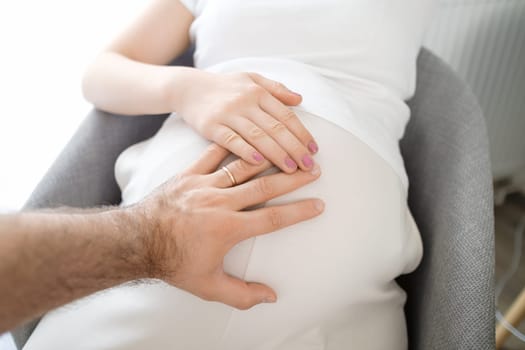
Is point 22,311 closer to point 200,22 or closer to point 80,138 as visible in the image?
point 80,138

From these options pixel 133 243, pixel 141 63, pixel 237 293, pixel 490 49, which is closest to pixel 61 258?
pixel 133 243

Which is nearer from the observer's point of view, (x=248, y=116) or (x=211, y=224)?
(x=211, y=224)

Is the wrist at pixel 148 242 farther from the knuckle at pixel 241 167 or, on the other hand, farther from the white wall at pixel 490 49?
the white wall at pixel 490 49

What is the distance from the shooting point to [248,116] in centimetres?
68

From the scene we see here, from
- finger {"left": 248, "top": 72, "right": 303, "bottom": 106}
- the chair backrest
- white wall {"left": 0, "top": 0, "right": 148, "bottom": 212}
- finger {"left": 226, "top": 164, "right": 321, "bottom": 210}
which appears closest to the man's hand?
finger {"left": 226, "top": 164, "right": 321, "bottom": 210}

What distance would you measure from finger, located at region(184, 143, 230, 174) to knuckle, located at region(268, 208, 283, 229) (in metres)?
0.12

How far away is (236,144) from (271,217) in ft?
0.41

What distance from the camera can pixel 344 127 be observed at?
664mm

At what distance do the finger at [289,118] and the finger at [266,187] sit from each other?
4 centimetres

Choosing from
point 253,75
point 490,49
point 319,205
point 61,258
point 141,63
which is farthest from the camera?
point 490,49

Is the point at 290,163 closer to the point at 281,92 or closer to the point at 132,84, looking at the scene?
the point at 281,92

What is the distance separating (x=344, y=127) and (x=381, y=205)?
121 mm

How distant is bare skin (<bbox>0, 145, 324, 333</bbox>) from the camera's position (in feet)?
1.59

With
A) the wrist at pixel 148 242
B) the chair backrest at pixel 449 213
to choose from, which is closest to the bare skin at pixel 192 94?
the wrist at pixel 148 242
